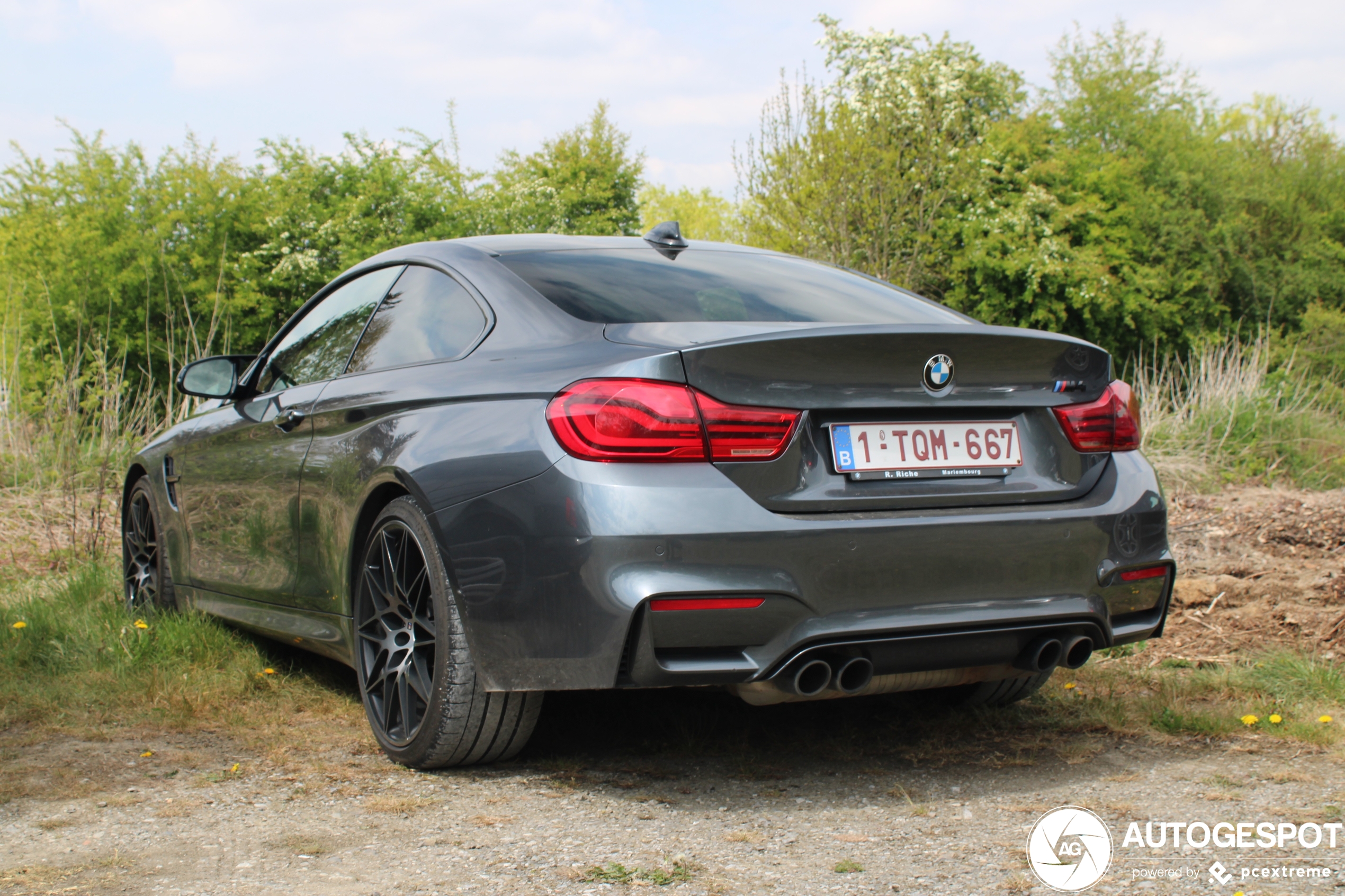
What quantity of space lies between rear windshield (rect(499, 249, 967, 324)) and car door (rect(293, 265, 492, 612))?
9.7 inches

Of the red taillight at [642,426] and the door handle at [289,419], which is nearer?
the red taillight at [642,426]

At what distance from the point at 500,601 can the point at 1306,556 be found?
5.39m

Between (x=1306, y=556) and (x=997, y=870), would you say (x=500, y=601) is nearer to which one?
(x=997, y=870)

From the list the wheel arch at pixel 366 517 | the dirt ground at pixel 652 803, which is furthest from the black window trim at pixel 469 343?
the dirt ground at pixel 652 803

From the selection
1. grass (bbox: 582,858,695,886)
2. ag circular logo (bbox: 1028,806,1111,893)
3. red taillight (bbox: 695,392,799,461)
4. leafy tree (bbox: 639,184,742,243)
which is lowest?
ag circular logo (bbox: 1028,806,1111,893)

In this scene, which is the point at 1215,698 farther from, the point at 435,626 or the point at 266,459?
the point at 266,459

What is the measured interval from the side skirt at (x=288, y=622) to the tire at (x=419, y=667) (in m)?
0.13

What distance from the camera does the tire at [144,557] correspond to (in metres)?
4.97

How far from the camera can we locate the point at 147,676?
4.11 meters

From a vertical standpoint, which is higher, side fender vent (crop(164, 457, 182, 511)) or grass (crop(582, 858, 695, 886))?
side fender vent (crop(164, 457, 182, 511))

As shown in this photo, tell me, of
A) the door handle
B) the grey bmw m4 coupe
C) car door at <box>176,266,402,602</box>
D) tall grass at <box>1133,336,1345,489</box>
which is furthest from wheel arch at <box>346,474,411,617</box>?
tall grass at <box>1133,336,1345,489</box>

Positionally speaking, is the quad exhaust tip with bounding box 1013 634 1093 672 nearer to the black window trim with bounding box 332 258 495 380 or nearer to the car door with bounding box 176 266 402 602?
the black window trim with bounding box 332 258 495 380

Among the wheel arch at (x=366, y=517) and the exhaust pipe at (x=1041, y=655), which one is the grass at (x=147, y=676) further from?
the exhaust pipe at (x=1041, y=655)

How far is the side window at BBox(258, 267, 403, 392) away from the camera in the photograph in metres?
3.89
